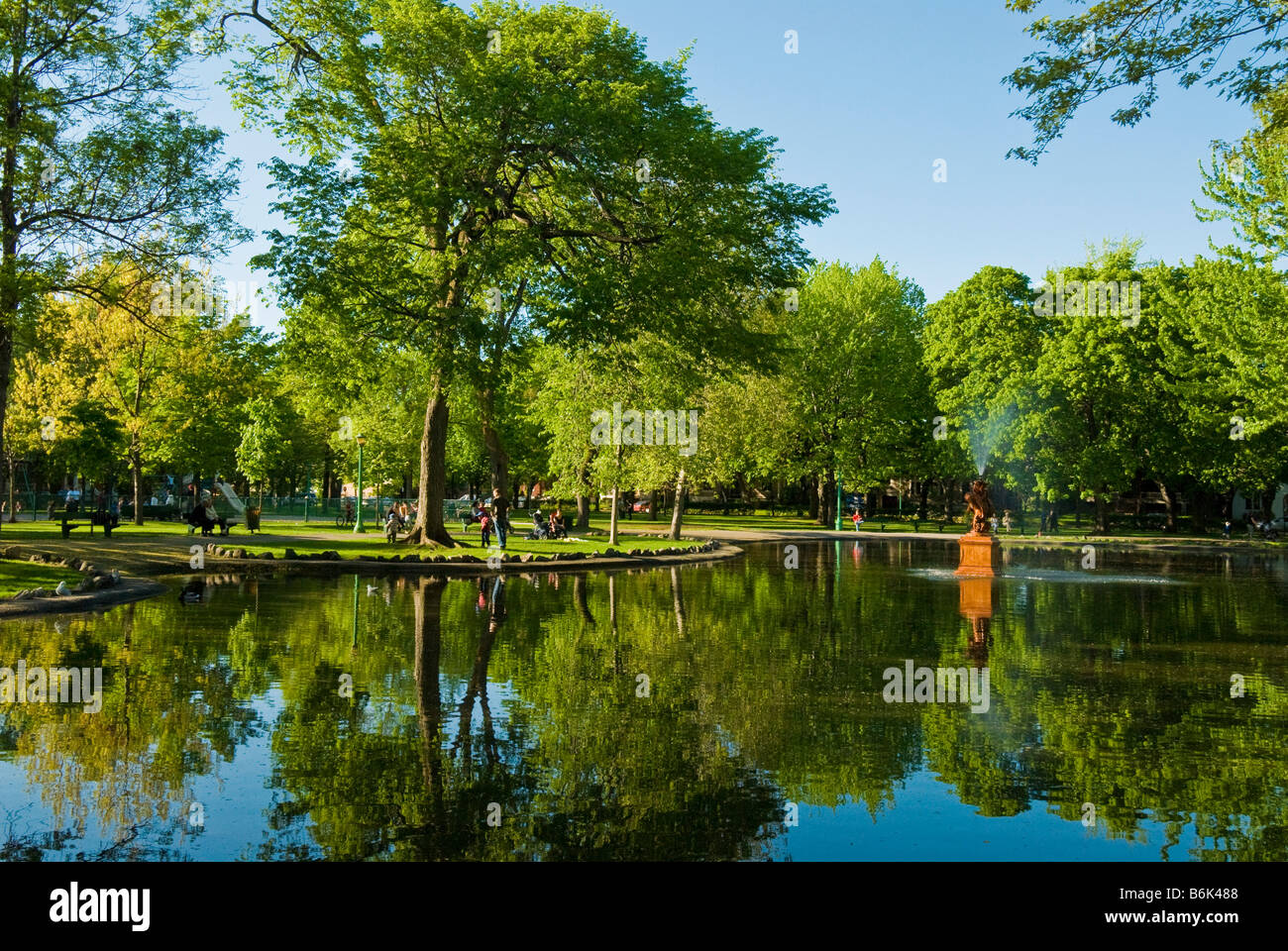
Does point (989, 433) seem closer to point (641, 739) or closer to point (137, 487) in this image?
point (137, 487)

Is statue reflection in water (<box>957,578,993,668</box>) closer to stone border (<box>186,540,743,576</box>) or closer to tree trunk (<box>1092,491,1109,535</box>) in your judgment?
stone border (<box>186,540,743,576</box>)

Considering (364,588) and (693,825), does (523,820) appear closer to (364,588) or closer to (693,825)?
(693,825)

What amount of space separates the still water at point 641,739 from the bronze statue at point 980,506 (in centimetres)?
1029

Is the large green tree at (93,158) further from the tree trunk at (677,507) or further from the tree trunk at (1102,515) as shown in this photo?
the tree trunk at (1102,515)

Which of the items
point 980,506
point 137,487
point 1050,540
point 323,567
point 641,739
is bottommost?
point 1050,540

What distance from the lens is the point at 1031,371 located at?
5897cm

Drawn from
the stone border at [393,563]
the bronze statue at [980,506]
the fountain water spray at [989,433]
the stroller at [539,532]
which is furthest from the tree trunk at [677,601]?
the fountain water spray at [989,433]

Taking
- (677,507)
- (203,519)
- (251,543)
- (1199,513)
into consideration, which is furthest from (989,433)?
(203,519)

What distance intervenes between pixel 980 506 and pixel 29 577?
22513 mm

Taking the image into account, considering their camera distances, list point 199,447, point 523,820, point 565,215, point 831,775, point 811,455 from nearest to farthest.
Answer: point 523,820
point 831,775
point 565,215
point 199,447
point 811,455

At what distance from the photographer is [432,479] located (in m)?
30.3

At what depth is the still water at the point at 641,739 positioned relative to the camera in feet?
19.8

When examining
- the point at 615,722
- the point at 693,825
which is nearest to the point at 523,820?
the point at 693,825
